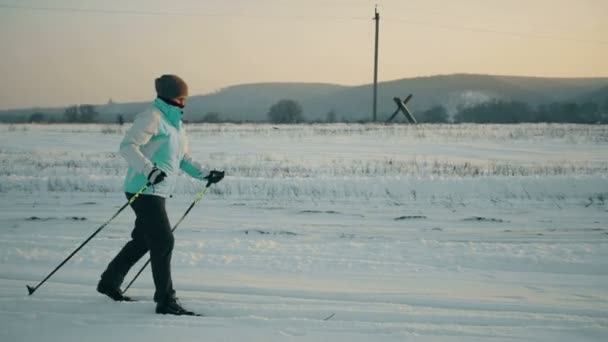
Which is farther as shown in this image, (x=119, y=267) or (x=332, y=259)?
(x=332, y=259)

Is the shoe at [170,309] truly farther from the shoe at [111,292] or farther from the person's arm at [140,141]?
the person's arm at [140,141]

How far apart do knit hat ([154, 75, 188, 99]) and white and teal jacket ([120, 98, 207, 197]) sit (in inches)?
2.6

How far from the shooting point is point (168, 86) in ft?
12.6

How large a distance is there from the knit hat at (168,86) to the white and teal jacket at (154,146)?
0.07m

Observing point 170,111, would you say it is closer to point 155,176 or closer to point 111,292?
point 155,176

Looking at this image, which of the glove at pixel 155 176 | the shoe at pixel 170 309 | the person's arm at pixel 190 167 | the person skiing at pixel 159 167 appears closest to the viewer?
the glove at pixel 155 176

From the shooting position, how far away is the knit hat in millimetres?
3844

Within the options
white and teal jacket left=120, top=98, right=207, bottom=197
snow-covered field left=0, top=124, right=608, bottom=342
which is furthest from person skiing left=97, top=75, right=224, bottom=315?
snow-covered field left=0, top=124, right=608, bottom=342

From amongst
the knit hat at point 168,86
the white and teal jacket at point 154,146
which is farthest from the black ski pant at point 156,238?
the knit hat at point 168,86

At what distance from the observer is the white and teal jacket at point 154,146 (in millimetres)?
3621

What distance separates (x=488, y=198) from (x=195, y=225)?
583 cm

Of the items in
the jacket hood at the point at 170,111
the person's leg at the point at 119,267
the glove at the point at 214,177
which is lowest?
the person's leg at the point at 119,267

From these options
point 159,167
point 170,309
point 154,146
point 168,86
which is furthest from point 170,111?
point 170,309

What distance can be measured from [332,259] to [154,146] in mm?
2561
